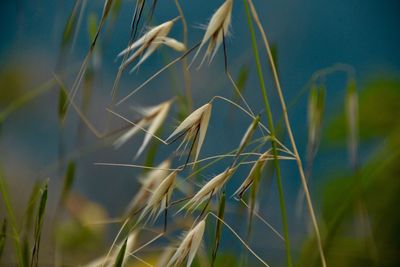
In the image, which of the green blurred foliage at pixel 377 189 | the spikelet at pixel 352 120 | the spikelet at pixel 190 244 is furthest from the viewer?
the green blurred foliage at pixel 377 189

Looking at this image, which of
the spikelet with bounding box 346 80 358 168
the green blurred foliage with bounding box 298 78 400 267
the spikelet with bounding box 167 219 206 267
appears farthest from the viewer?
the green blurred foliage with bounding box 298 78 400 267

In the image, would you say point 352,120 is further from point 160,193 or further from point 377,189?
point 377,189

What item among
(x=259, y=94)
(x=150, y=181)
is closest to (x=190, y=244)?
(x=150, y=181)

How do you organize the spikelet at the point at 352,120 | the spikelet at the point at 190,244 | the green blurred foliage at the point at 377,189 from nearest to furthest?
the spikelet at the point at 190,244, the spikelet at the point at 352,120, the green blurred foliage at the point at 377,189

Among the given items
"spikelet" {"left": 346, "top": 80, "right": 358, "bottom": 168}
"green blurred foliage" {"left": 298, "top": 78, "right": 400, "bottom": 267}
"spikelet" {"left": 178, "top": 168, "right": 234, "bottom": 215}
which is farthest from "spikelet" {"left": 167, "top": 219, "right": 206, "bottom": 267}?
"green blurred foliage" {"left": 298, "top": 78, "right": 400, "bottom": 267}

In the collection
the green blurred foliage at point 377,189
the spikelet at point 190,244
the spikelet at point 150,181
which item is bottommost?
the green blurred foliage at point 377,189

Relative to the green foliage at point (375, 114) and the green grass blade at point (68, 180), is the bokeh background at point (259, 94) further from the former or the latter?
the green grass blade at point (68, 180)

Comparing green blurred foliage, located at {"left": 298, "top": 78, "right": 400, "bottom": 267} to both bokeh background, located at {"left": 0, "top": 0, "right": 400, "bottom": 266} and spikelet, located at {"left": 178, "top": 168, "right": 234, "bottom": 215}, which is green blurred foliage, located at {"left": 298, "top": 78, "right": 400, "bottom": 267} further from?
spikelet, located at {"left": 178, "top": 168, "right": 234, "bottom": 215}

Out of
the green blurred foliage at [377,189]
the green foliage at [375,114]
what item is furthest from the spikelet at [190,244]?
the green foliage at [375,114]

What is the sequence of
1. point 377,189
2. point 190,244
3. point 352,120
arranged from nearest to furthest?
point 190,244 < point 352,120 < point 377,189

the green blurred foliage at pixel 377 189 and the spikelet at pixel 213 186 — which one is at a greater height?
the spikelet at pixel 213 186

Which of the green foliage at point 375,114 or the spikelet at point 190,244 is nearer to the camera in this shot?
the spikelet at point 190,244

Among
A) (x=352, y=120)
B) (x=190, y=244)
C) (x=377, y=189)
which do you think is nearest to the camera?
(x=190, y=244)
